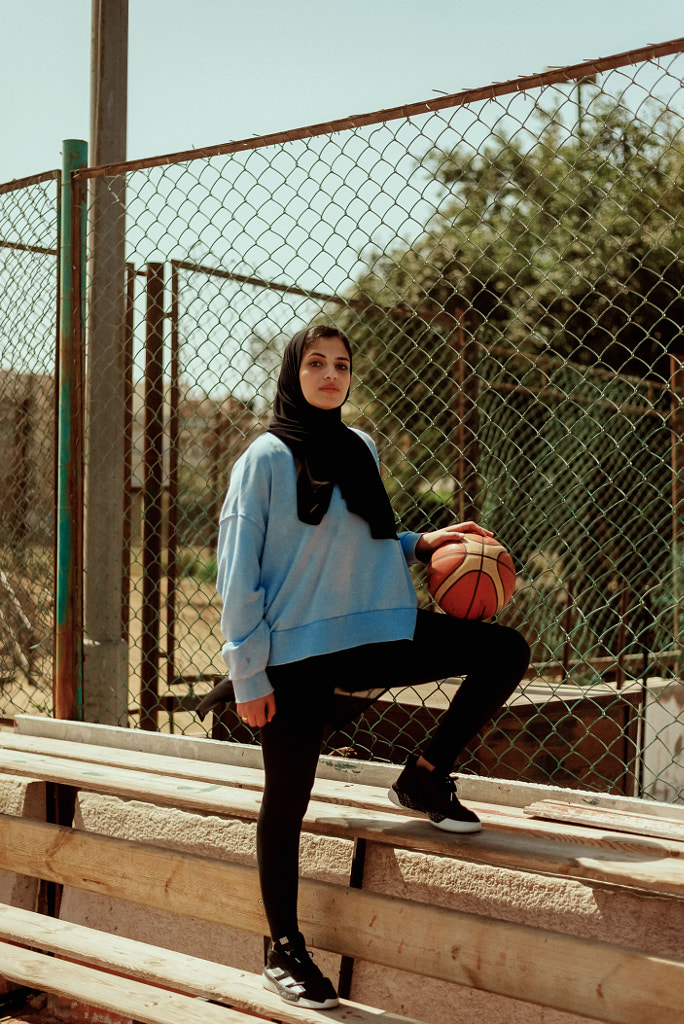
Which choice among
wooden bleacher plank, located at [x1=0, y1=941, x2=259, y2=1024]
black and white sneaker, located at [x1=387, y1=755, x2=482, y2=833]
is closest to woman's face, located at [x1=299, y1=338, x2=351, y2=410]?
black and white sneaker, located at [x1=387, y1=755, x2=482, y2=833]

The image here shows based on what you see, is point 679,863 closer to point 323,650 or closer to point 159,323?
point 323,650

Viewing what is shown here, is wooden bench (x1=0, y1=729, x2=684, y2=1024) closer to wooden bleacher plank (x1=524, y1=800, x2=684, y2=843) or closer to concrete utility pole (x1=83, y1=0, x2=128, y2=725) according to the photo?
wooden bleacher plank (x1=524, y1=800, x2=684, y2=843)

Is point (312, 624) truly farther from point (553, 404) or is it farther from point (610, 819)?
point (553, 404)

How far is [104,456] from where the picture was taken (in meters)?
4.23

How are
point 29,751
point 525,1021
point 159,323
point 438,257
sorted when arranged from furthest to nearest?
point 438,257 < point 159,323 < point 29,751 < point 525,1021

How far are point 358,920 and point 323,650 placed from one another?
83cm

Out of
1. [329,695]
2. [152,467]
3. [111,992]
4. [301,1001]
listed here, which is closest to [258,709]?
[329,695]

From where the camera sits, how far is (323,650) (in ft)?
8.78

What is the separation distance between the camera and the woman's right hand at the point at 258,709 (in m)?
2.64

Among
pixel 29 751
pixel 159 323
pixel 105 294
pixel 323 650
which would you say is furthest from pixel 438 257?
pixel 323 650

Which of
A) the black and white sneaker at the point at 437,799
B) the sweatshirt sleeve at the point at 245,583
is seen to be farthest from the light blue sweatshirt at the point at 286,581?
the black and white sneaker at the point at 437,799

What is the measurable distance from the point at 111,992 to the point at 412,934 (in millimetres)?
900

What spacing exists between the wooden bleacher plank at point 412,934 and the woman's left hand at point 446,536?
99cm

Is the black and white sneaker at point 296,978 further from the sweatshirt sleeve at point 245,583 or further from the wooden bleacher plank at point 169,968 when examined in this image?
the sweatshirt sleeve at point 245,583
